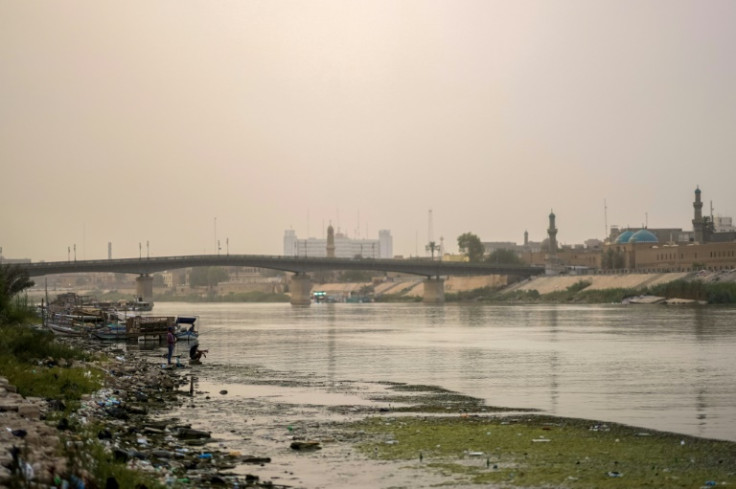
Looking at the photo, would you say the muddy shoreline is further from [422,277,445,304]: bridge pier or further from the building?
[422,277,445,304]: bridge pier

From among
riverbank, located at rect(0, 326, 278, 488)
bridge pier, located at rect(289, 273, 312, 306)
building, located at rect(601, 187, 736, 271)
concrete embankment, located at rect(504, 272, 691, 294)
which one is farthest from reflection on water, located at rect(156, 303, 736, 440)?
bridge pier, located at rect(289, 273, 312, 306)

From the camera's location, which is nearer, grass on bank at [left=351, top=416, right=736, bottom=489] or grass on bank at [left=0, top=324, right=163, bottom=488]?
grass on bank at [left=0, top=324, right=163, bottom=488]

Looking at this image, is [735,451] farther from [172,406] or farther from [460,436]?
[172,406]

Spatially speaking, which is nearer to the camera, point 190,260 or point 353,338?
point 353,338

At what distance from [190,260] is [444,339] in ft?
351

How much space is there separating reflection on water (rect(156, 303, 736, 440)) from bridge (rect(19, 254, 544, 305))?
281 ft

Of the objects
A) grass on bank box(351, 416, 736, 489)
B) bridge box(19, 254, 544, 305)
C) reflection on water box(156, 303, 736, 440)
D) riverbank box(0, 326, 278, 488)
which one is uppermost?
bridge box(19, 254, 544, 305)

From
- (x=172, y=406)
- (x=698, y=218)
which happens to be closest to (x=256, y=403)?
(x=172, y=406)

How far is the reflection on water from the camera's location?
27.7 metres

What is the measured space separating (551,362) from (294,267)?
13524 cm

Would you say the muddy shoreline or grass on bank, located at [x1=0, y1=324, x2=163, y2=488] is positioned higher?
grass on bank, located at [x1=0, y1=324, x2=163, y2=488]

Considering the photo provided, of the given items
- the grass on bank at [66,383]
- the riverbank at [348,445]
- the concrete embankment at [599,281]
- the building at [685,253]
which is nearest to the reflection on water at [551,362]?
the riverbank at [348,445]

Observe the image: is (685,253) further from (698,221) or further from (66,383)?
(66,383)

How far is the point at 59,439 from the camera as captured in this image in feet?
55.5
